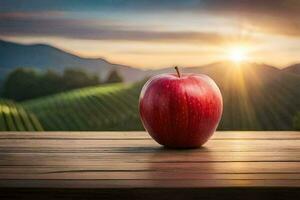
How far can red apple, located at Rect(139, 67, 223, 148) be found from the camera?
1575 millimetres

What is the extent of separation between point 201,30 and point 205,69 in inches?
6.1

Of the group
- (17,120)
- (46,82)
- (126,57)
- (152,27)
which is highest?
(152,27)

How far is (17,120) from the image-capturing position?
3.04m

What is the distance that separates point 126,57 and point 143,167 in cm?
175

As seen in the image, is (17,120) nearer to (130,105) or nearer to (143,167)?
(130,105)

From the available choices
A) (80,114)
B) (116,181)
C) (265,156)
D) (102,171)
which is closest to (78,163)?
(102,171)

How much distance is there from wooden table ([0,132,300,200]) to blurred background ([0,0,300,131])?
3.79 ft

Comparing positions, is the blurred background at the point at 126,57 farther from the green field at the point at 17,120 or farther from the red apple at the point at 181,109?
the red apple at the point at 181,109

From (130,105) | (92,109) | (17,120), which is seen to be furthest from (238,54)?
(17,120)

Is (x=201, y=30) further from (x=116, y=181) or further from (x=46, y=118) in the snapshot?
(x=116, y=181)

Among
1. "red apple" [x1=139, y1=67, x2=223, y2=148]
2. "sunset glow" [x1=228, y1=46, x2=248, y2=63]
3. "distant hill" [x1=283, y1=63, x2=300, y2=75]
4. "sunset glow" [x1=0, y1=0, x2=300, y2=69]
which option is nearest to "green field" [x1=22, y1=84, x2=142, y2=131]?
"sunset glow" [x1=0, y1=0, x2=300, y2=69]

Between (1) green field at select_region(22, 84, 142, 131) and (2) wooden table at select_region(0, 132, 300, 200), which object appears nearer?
(2) wooden table at select_region(0, 132, 300, 200)

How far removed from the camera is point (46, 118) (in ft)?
9.86

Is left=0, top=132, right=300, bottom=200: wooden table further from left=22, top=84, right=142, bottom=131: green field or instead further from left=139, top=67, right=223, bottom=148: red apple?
left=22, top=84, right=142, bottom=131: green field
